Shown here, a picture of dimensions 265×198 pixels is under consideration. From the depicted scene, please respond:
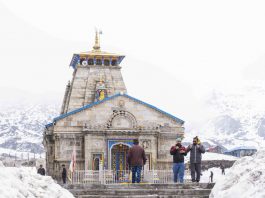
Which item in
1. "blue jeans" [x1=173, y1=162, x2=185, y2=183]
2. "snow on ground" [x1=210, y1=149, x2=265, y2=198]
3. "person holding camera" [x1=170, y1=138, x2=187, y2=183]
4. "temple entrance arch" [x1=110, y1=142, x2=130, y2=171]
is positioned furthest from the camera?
"temple entrance arch" [x1=110, y1=142, x2=130, y2=171]

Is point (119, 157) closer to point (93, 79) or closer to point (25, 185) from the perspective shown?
point (93, 79)

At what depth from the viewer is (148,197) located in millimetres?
15195

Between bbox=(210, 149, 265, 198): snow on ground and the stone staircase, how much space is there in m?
2.52

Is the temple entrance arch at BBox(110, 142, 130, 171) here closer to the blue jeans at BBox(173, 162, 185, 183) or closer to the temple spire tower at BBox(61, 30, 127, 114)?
the temple spire tower at BBox(61, 30, 127, 114)

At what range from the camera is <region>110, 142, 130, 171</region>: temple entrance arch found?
36969 mm

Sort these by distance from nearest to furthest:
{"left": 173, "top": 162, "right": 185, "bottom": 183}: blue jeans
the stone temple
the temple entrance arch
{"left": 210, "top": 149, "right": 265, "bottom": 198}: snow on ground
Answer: {"left": 210, "top": 149, "right": 265, "bottom": 198}: snow on ground, {"left": 173, "top": 162, "right": 185, "bottom": 183}: blue jeans, the stone temple, the temple entrance arch

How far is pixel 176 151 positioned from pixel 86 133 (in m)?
17.4

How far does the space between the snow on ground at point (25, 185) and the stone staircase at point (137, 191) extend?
3084 mm

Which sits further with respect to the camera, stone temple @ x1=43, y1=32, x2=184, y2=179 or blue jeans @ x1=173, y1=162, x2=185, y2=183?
stone temple @ x1=43, y1=32, x2=184, y2=179

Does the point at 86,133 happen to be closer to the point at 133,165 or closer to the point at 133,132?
the point at 133,132

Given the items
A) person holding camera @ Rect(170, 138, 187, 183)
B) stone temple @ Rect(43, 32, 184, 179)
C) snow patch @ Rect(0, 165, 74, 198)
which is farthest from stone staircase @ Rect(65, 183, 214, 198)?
stone temple @ Rect(43, 32, 184, 179)

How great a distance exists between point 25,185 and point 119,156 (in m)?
25.9

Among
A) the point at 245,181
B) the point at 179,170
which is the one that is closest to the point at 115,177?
the point at 179,170

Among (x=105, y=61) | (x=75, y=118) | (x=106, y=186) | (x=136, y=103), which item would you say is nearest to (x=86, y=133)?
(x=75, y=118)
